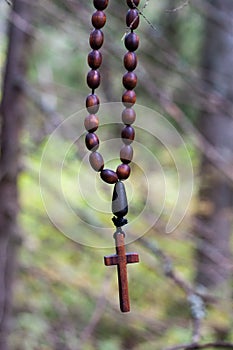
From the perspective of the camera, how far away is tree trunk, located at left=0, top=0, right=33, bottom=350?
240 cm

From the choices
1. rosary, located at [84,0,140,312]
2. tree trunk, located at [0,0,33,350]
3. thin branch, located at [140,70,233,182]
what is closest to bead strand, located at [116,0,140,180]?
rosary, located at [84,0,140,312]

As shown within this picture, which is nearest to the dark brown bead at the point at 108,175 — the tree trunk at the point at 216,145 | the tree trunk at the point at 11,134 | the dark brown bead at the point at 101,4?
the dark brown bead at the point at 101,4

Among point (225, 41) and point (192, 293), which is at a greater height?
point (225, 41)

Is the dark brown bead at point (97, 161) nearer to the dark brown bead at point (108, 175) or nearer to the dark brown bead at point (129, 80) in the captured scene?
the dark brown bead at point (108, 175)

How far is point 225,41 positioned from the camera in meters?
3.86

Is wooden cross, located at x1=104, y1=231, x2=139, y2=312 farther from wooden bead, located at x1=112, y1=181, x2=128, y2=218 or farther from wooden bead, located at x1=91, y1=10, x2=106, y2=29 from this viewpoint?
wooden bead, located at x1=91, y1=10, x2=106, y2=29

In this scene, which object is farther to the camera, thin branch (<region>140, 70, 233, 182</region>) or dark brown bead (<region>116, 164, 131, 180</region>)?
thin branch (<region>140, 70, 233, 182</region>)

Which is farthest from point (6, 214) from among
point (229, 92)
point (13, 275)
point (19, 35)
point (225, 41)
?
point (225, 41)

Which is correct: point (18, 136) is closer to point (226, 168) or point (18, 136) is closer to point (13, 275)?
point (13, 275)

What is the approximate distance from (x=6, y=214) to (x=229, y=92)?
1709 millimetres

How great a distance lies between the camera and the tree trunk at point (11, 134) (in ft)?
7.88

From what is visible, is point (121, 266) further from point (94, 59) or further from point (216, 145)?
point (216, 145)

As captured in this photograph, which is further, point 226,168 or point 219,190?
point 219,190

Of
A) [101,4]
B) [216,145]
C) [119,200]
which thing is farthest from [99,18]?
[216,145]
